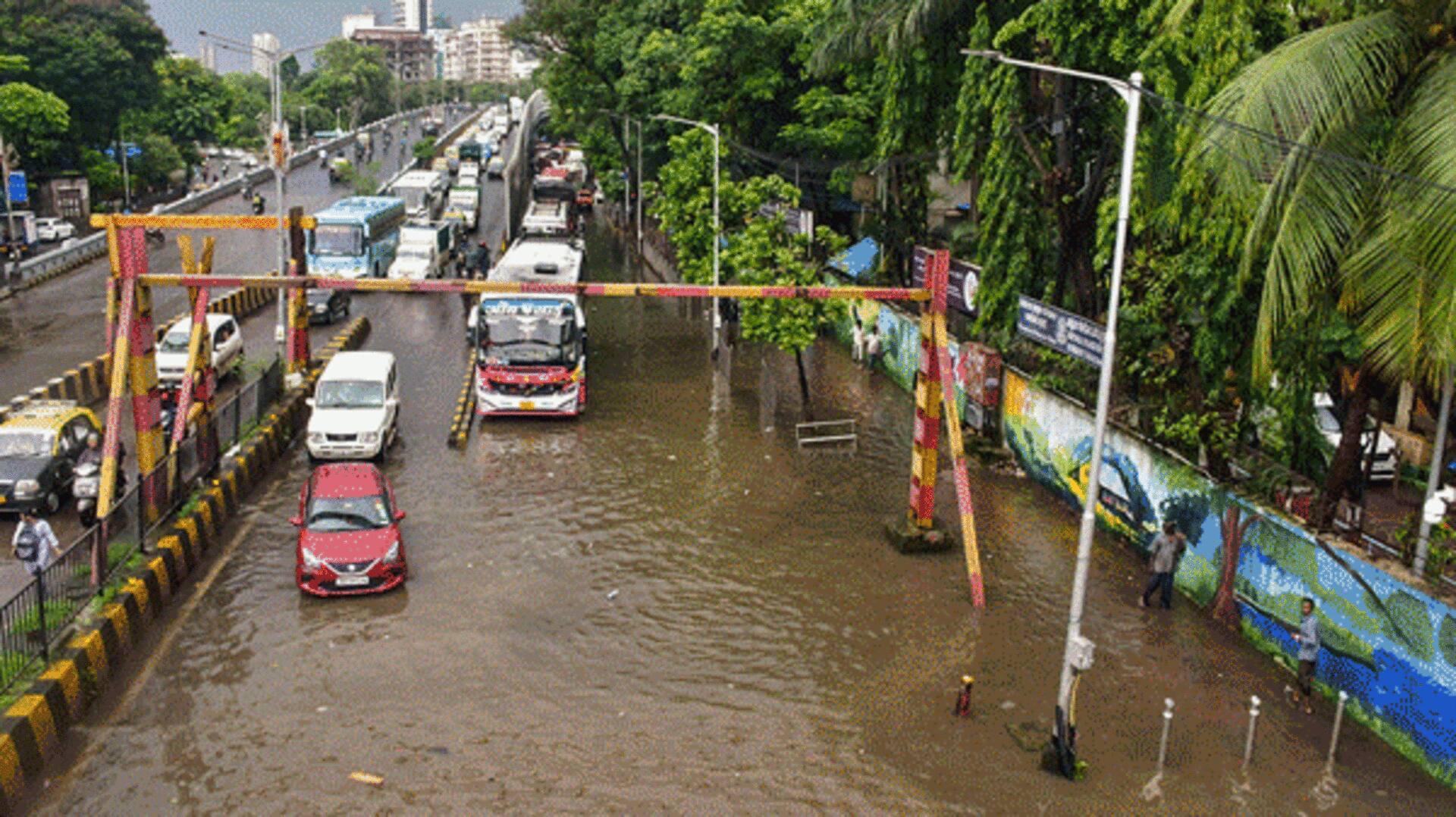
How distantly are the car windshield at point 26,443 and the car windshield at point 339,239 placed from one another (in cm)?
2135

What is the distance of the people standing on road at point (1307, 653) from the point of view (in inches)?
568

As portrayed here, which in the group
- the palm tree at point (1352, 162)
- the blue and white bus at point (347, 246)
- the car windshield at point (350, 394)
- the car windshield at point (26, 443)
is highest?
the palm tree at point (1352, 162)

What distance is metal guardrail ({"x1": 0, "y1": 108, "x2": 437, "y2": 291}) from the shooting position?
45.0 metres

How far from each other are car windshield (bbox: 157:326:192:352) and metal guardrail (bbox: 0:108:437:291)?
1723 centimetres

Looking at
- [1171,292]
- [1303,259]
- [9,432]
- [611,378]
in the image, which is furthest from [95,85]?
[1303,259]

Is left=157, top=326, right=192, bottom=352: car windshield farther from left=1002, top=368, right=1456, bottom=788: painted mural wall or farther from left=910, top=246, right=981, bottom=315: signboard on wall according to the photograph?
left=1002, top=368, right=1456, bottom=788: painted mural wall

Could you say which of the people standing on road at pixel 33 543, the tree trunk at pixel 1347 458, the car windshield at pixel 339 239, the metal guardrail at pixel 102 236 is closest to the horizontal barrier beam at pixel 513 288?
the people standing on road at pixel 33 543

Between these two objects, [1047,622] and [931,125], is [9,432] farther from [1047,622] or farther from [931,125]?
[931,125]

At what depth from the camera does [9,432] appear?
20.6 metres

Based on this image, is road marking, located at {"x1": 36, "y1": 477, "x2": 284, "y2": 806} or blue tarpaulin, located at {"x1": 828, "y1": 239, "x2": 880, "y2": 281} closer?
road marking, located at {"x1": 36, "y1": 477, "x2": 284, "y2": 806}

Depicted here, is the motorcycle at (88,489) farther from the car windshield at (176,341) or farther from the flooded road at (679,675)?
the car windshield at (176,341)

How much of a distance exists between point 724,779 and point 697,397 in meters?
18.2

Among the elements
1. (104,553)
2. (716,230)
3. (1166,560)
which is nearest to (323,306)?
(716,230)

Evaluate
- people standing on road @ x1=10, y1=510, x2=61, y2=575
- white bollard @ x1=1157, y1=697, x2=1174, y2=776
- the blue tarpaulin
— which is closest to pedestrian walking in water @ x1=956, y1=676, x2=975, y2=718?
white bollard @ x1=1157, y1=697, x2=1174, y2=776
